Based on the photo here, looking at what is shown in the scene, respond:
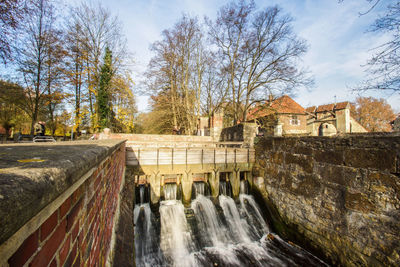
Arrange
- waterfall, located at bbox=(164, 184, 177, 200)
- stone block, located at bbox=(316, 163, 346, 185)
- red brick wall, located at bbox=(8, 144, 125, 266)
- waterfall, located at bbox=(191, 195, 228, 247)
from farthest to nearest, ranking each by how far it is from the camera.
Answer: waterfall, located at bbox=(164, 184, 177, 200) → waterfall, located at bbox=(191, 195, 228, 247) → stone block, located at bbox=(316, 163, 346, 185) → red brick wall, located at bbox=(8, 144, 125, 266)

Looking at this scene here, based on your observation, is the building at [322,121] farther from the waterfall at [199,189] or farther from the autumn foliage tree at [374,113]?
the waterfall at [199,189]

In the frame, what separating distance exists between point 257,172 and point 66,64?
51.5 feet

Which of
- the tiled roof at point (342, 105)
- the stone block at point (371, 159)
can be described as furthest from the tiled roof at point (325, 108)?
the stone block at point (371, 159)

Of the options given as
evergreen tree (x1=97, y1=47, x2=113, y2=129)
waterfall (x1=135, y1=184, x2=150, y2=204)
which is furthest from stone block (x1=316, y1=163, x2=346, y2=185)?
evergreen tree (x1=97, y1=47, x2=113, y2=129)

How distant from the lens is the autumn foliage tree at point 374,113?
2787 centimetres

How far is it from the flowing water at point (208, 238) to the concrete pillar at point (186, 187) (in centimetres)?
22

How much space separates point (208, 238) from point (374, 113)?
1529 inches

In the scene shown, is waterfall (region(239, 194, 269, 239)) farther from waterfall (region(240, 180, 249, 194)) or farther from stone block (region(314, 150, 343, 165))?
stone block (region(314, 150, 343, 165))

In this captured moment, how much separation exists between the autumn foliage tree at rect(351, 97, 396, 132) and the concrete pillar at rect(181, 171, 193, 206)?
34093 mm

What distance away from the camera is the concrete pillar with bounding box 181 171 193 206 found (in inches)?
232

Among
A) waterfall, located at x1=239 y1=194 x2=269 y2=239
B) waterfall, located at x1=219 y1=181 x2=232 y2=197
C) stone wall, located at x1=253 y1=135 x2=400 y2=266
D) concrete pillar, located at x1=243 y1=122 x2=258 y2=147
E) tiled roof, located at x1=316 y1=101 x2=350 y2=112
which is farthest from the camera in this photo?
tiled roof, located at x1=316 y1=101 x2=350 y2=112

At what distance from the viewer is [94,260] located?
1515 mm

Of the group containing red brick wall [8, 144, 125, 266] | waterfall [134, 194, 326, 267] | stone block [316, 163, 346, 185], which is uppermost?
red brick wall [8, 144, 125, 266]

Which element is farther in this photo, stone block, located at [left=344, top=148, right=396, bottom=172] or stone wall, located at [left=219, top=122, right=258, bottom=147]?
stone wall, located at [left=219, top=122, right=258, bottom=147]
